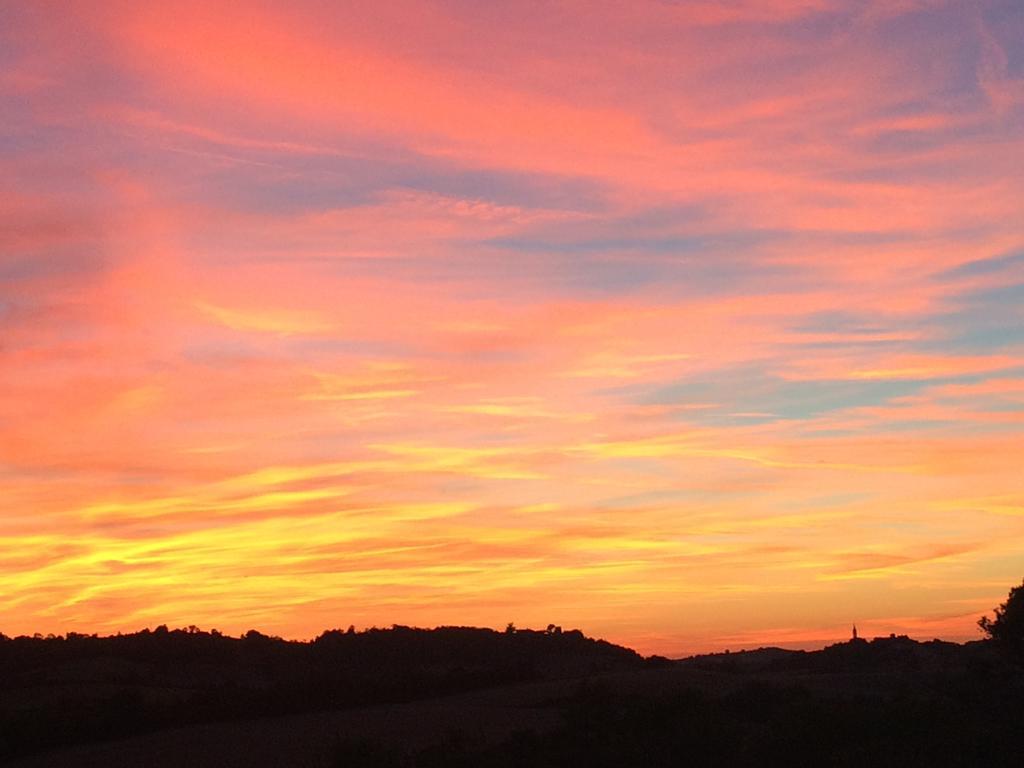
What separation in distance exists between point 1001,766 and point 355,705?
13359 millimetres

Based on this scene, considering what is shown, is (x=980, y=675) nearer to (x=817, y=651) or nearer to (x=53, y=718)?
(x=817, y=651)

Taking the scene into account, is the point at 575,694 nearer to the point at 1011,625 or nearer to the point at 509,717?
the point at 509,717

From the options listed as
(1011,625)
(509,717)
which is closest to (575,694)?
(509,717)

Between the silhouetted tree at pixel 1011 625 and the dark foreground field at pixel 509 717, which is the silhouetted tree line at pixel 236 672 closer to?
the dark foreground field at pixel 509 717

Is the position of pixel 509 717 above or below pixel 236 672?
below

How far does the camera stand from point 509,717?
81.4 ft

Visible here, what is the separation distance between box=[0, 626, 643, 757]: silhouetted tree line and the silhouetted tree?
12.0 metres

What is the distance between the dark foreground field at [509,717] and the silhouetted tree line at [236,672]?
8cm

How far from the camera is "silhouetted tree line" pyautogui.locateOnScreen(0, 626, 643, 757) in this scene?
2488 centimetres

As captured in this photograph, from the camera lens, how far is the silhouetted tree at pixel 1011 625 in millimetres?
30250

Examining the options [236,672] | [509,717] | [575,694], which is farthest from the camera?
[236,672]

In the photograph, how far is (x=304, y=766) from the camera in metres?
19.8

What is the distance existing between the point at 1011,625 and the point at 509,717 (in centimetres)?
1339

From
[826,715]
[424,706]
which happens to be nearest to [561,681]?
[424,706]
